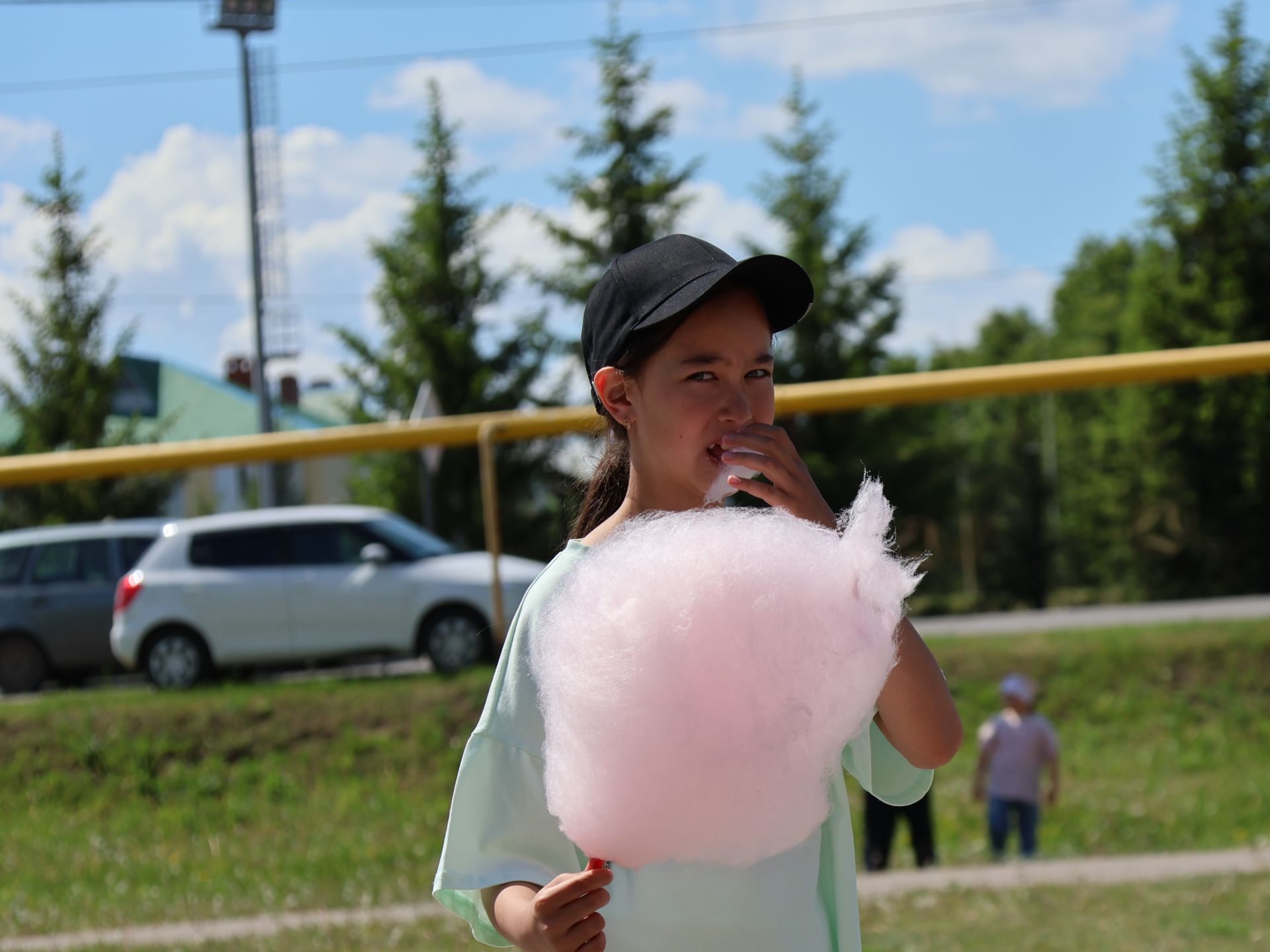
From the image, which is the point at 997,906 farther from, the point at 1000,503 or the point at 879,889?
the point at 1000,503

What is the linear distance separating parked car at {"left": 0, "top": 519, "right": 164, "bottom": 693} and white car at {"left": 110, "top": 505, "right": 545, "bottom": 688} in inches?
24.0

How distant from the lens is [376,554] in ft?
32.4

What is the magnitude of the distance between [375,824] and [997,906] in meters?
3.48

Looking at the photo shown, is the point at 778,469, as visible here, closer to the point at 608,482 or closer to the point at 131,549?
the point at 608,482

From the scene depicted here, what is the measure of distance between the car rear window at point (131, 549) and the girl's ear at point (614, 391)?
401 inches

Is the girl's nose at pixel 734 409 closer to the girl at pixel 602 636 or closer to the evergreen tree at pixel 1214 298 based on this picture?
the girl at pixel 602 636

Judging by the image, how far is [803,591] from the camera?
1.53m

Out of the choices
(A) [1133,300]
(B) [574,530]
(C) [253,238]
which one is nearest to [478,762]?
(B) [574,530]

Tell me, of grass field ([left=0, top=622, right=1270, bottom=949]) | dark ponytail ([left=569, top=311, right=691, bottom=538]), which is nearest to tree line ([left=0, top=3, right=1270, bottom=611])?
grass field ([left=0, top=622, right=1270, bottom=949])

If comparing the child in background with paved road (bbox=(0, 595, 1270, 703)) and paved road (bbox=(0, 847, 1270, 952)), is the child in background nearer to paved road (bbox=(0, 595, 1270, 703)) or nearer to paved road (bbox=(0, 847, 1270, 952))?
paved road (bbox=(0, 847, 1270, 952))

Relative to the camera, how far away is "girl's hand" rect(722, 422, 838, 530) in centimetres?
157

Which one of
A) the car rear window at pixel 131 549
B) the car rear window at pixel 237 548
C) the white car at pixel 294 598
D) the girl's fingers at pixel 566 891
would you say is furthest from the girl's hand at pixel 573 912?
the car rear window at pixel 131 549

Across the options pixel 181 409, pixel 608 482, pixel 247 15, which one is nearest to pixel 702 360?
pixel 608 482

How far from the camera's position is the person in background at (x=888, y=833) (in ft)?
24.1
